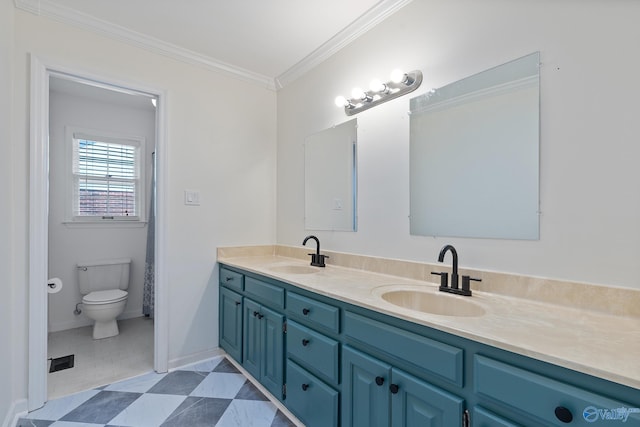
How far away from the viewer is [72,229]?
9.86 feet

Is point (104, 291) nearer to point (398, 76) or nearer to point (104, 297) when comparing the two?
point (104, 297)

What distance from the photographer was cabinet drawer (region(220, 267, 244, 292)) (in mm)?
2139

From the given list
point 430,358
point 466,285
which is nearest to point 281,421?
point 430,358

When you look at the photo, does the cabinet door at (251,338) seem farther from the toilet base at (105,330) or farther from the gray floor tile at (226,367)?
the toilet base at (105,330)

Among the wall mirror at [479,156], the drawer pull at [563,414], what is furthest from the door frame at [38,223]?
the drawer pull at [563,414]

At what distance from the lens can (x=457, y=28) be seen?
150 centimetres

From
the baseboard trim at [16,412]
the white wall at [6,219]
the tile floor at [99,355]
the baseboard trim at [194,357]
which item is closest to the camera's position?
the white wall at [6,219]

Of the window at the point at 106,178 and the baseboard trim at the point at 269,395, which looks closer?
the baseboard trim at the point at 269,395

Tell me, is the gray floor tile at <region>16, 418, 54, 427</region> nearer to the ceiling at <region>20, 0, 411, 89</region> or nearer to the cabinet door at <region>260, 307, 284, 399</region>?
the cabinet door at <region>260, 307, 284, 399</region>

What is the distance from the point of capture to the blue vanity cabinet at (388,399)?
0.97 m

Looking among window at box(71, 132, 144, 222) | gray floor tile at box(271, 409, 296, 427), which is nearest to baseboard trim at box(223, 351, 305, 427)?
gray floor tile at box(271, 409, 296, 427)

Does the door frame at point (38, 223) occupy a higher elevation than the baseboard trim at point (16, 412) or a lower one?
higher

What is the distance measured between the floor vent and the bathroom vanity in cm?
150

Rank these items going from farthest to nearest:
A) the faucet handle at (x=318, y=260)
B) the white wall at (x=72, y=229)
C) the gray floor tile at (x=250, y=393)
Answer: the white wall at (x=72, y=229)
the faucet handle at (x=318, y=260)
the gray floor tile at (x=250, y=393)
